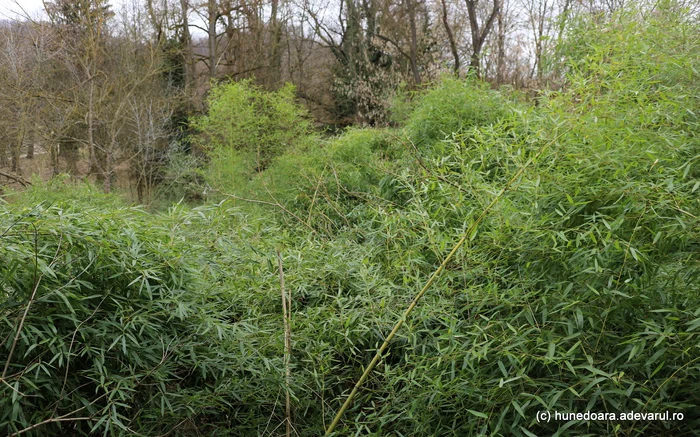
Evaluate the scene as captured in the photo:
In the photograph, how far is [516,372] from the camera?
1.63 m

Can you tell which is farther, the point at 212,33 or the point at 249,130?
the point at 212,33

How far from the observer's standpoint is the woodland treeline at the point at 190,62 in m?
8.40

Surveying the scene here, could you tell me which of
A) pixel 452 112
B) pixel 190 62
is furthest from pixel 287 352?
pixel 190 62

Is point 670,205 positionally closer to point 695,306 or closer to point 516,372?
point 695,306

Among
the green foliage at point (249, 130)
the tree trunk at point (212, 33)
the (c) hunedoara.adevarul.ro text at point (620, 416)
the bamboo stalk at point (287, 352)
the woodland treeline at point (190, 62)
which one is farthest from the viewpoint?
the tree trunk at point (212, 33)

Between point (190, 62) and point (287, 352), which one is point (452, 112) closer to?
point (287, 352)

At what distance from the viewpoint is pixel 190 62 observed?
12250mm

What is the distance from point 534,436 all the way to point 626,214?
0.75m

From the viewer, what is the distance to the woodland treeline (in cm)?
840

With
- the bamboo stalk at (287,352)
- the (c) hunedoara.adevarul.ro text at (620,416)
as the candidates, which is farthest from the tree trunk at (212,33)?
the (c) hunedoara.adevarul.ro text at (620,416)

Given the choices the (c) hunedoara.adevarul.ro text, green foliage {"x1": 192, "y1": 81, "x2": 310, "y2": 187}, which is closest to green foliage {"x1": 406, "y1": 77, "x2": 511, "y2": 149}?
the (c) hunedoara.adevarul.ro text

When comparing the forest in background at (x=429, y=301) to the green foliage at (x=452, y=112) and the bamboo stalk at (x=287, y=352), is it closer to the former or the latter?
the bamboo stalk at (x=287, y=352)

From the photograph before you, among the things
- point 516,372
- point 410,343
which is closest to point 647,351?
point 516,372

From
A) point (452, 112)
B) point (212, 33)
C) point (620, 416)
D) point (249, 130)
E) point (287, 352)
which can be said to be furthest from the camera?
point (212, 33)
